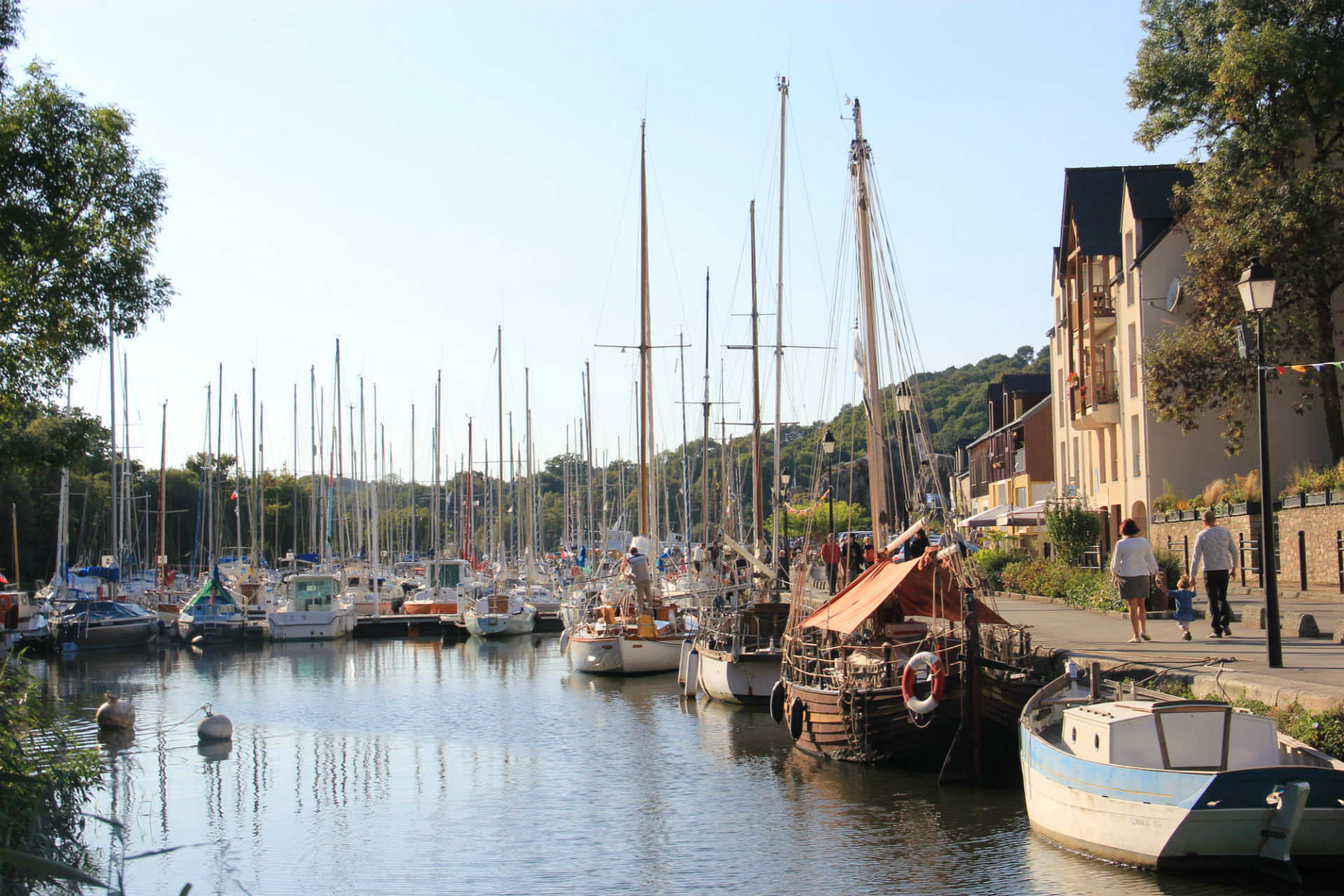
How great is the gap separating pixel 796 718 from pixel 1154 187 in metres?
26.0

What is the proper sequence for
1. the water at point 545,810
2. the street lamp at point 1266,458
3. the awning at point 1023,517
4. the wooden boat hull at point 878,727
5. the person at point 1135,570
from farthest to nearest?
the awning at point 1023,517 < the person at point 1135,570 < the wooden boat hull at point 878,727 < the street lamp at point 1266,458 < the water at point 545,810

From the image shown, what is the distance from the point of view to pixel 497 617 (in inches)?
1900

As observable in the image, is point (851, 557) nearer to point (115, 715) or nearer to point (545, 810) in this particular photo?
point (545, 810)

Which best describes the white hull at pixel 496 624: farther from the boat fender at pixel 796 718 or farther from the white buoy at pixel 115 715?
the boat fender at pixel 796 718

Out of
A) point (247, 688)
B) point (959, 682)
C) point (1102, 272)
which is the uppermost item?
point (1102, 272)

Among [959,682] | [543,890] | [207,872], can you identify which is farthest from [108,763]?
[959,682]

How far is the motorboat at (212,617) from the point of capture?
153ft

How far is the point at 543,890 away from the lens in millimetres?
12406

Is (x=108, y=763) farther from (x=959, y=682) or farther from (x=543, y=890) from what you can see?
(x=959, y=682)

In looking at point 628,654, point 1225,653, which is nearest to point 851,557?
point 628,654

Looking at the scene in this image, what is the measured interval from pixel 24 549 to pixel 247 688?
132 ft

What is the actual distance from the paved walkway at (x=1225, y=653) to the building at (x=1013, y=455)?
766 inches

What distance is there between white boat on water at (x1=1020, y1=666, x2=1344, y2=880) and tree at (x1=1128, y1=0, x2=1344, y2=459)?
1766 centimetres

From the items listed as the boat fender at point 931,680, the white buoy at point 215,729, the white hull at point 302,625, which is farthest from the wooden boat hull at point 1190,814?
the white hull at point 302,625
